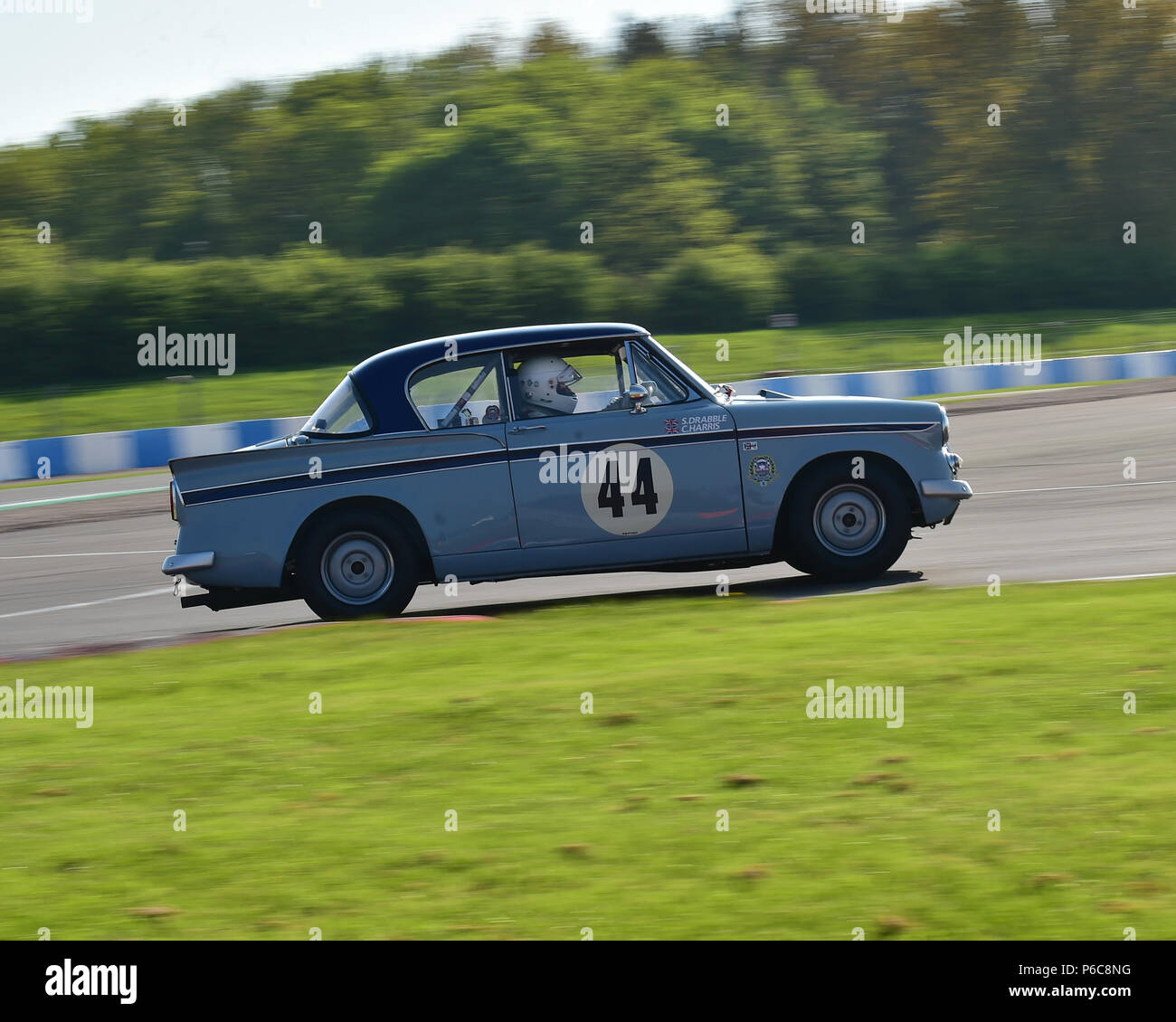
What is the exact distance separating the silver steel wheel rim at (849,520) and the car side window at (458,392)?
87.5 inches

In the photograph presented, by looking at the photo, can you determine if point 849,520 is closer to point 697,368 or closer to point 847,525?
point 847,525

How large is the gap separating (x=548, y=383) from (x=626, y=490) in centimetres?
88

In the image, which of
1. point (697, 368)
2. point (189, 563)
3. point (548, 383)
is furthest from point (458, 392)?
point (697, 368)

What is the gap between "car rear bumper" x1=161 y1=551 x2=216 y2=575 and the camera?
874 centimetres

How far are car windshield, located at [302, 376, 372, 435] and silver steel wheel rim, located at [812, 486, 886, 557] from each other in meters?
2.99

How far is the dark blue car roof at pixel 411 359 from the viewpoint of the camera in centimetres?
902

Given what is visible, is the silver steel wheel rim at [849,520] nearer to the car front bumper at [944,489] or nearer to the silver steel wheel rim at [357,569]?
the car front bumper at [944,489]

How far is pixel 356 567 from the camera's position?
904 cm

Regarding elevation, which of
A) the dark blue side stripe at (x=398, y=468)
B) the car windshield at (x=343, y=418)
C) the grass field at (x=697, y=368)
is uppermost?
the grass field at (x=697, y=368)

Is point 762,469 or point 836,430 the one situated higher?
point 836,430

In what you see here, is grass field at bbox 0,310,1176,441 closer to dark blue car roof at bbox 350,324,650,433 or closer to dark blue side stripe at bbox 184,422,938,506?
dark blue car roof at bbox 350,324,650,433

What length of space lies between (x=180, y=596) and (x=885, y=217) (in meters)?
42.8

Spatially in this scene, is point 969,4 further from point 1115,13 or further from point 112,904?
point 112,904

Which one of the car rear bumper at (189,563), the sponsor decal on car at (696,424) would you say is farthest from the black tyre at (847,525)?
the car rear bumper at (189,563)
